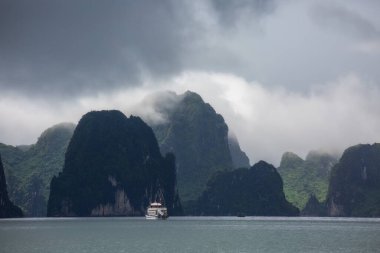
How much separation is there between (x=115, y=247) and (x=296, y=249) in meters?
26.0

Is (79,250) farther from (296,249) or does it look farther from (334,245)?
(334,245)

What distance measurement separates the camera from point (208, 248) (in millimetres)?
87250

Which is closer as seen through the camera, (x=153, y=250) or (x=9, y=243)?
(x=153, y=250)

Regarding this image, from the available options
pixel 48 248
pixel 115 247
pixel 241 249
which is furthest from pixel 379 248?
pixel 48 248

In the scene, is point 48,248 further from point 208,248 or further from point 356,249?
point 356,249

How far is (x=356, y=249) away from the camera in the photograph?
86.8 meters

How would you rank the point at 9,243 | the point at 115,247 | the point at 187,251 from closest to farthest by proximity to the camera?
the point at 187,251, the point at 115,247, the point at 9,243

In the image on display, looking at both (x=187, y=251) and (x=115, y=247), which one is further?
(x=115, y=247)

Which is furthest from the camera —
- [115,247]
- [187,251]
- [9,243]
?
[9,243]

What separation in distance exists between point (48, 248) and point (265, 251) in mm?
30482

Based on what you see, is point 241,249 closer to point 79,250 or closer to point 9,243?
point 79,250

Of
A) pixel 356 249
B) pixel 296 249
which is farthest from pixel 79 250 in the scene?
pixel 356 249

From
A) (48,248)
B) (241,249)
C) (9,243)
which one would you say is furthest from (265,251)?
(9,243)

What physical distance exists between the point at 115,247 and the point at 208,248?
1368 centimetres
